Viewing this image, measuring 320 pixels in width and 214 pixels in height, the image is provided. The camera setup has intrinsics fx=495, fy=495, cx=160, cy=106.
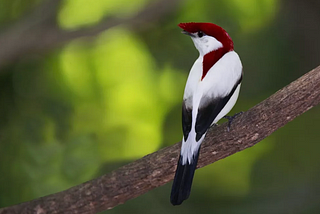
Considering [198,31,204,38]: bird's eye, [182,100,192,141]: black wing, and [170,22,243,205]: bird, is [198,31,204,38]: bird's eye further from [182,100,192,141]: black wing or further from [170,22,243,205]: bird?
[182,100,192,141]: black wing

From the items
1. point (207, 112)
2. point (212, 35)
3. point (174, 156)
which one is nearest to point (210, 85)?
point (207, 112)

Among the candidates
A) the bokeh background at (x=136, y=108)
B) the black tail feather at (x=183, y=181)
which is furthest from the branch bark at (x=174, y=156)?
the bokeh background at (x=136, y=108)

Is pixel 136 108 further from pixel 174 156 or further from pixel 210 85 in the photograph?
pixel 210 85

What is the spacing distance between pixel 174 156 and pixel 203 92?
459 millimetres

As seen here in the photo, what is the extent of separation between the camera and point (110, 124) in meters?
4.83

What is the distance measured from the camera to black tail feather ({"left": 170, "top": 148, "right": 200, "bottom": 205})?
2490 millimetres

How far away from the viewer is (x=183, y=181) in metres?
2.50

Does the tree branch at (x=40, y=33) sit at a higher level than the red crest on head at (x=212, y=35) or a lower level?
lower

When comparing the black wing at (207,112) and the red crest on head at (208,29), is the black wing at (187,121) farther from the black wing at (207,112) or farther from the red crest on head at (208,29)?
the red crest on head at (208,29)

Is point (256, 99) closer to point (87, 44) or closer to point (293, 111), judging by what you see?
point (87, 44)

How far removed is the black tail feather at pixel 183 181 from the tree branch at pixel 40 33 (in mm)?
2231

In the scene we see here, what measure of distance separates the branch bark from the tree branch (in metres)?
1.81

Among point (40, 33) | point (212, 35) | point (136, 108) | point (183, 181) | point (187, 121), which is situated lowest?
point (136, 108)

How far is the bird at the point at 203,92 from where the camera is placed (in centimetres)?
247
